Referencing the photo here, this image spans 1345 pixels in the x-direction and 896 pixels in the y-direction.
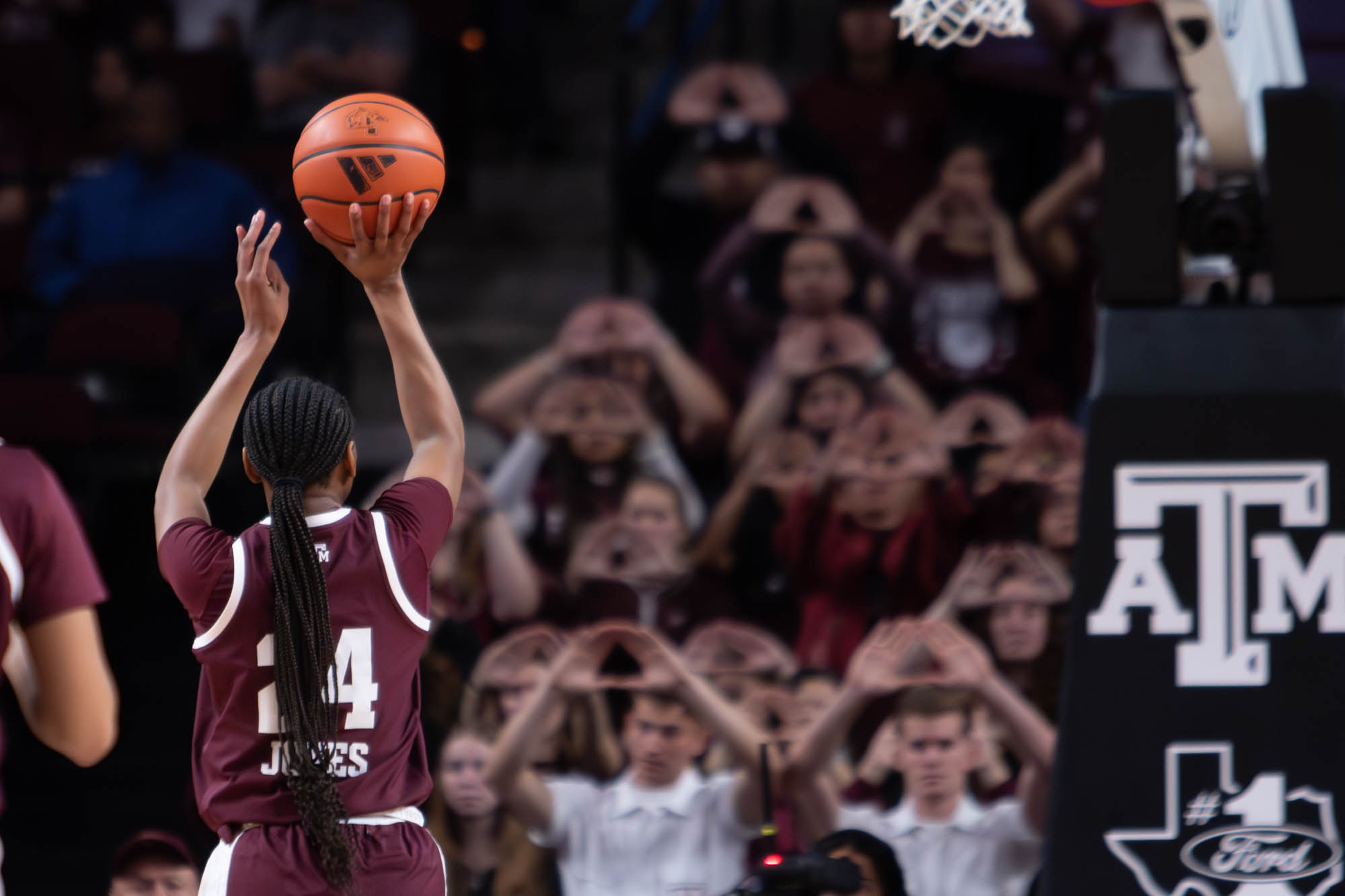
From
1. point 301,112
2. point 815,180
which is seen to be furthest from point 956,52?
point 301,112

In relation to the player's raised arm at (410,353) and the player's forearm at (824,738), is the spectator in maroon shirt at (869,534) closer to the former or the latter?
the player's forearm at (824,738)

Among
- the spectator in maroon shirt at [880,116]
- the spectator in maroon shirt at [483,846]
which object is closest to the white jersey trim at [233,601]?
the spectator in maroon shirt at [483,846]

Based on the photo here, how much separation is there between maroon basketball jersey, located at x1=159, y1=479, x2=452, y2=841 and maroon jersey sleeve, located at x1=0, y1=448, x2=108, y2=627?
178 mm

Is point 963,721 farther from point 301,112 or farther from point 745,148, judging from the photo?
point 301,112

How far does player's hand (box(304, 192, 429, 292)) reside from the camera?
101 inches

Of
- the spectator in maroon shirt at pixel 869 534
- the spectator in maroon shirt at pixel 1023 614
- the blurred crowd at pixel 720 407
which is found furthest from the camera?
the spectator in maroon shirt at pixel 869 534

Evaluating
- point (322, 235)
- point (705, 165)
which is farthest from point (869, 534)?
point (322, 235)

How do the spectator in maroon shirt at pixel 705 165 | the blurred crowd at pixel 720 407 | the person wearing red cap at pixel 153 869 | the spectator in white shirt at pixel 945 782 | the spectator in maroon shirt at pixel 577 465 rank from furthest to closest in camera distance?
the spectator in maroon shirt at pixel 705 165
the spectator in maroon shirt at pixel 577 465
the blurred crowd at pixel 720 407
the spectator in white shirt at pixel 945 782
the person wearing red cap at pixel 153 869

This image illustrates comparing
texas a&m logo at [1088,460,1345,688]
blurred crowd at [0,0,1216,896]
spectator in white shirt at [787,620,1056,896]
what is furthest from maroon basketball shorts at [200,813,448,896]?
spectator in white shirt at [787,620,1056,896]

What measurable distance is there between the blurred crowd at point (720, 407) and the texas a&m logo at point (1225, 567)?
3.43 feet

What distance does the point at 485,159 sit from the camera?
679 cm

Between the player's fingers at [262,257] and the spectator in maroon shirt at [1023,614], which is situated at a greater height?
the player's fingers at [262,257]

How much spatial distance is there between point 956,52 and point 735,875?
323 cm

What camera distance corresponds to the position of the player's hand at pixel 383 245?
256 cm
